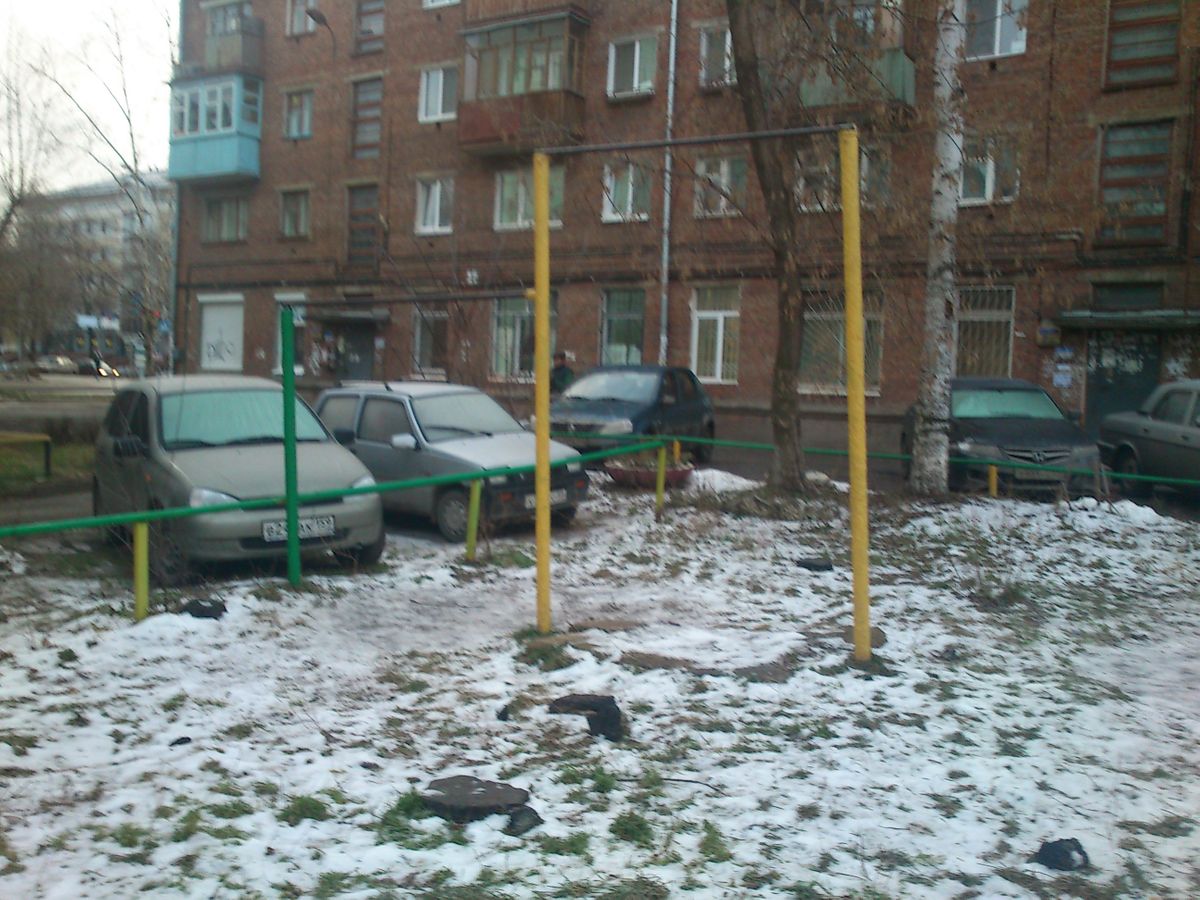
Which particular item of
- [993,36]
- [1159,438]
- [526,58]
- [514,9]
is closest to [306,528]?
[1159,438]

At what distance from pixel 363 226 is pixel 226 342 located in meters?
6.59

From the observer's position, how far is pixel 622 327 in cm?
2678

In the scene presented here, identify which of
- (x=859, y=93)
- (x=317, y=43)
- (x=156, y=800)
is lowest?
(x=156, y=800)

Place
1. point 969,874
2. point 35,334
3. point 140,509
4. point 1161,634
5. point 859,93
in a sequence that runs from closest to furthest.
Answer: point 969,874 → point 1161,634 → point 140,509 → point 859,93 → point 35,334

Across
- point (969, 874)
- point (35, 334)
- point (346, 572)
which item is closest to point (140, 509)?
point (346, 572)

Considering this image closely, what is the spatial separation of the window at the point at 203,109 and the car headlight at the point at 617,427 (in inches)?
954

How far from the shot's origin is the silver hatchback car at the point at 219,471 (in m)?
7.88

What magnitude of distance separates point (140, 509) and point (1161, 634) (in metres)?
7.30

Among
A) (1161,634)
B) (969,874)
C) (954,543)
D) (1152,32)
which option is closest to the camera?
(969,874)

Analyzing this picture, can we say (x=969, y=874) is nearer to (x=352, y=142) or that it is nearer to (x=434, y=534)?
(x=434, y=534)

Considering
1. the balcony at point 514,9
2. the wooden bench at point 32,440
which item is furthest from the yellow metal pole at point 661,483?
the balcony at point 514,9

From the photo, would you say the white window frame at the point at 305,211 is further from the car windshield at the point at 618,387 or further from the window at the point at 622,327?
the car windshield at the point at 618,387

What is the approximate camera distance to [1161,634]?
7113 millimetres

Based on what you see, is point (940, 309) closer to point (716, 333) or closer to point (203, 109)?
point (716, 333)
